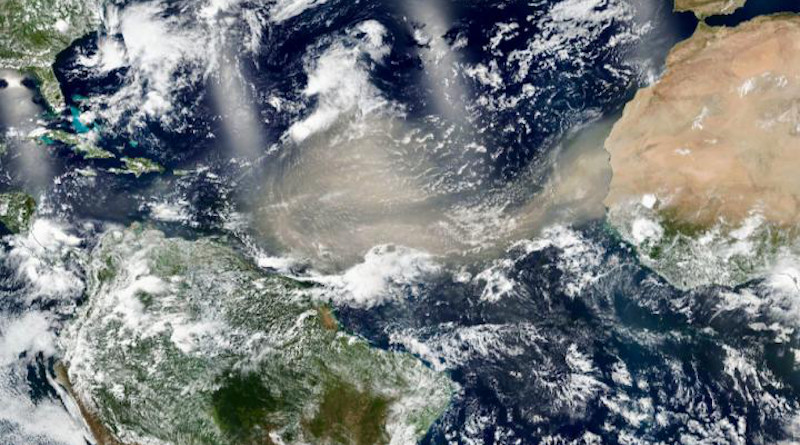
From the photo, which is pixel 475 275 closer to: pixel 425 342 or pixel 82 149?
pixel 425 342

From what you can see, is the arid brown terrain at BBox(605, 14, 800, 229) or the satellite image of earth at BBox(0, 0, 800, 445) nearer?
the arid brown terrain at BBox(605, 14, 800, 229)

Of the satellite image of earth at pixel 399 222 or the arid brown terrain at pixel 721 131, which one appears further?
the satellite image of earth at pixel 399 222

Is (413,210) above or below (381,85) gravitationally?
below

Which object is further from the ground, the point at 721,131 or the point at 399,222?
the point at 399,222

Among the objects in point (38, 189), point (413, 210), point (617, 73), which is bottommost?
point (413, 210)

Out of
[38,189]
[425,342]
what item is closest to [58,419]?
[38,189]

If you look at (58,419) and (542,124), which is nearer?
(542,124)
